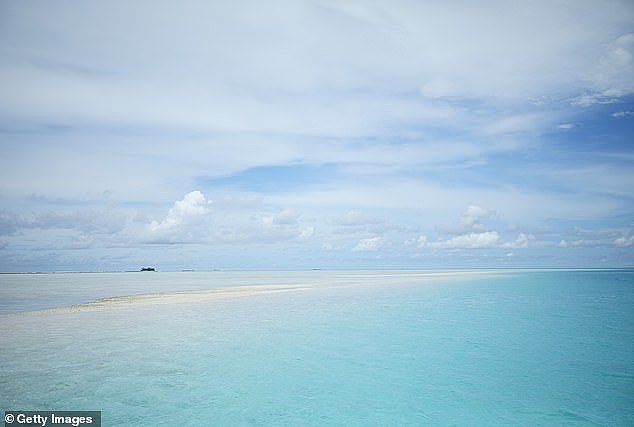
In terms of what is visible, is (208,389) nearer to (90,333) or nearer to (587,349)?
(90,333)

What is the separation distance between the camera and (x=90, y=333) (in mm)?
20719

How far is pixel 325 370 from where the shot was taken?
47.2 feet

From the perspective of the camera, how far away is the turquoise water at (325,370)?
1056 cm

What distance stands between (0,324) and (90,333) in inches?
294
